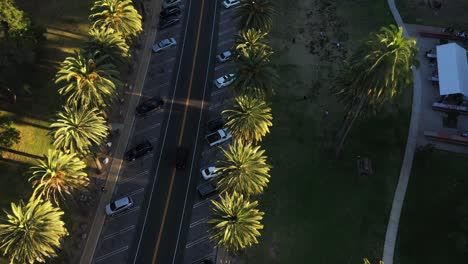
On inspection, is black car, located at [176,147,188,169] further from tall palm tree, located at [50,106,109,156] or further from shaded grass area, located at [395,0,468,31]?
shaded grass area, located at [395,0,468,31]

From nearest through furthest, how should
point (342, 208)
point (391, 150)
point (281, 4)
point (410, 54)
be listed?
point (410, 54)
point (342, 208)
point (391, 150)
point (281, 4)

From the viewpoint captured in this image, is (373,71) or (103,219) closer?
(373,71)

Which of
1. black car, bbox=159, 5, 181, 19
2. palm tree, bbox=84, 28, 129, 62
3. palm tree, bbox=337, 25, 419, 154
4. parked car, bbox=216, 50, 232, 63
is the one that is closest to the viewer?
palm tree, bbox=337, 25, 419, 154

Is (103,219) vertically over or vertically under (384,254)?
over

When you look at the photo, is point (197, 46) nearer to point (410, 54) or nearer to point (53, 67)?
point (53, 67)

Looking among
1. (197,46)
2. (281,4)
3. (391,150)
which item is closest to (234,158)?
(391,150)

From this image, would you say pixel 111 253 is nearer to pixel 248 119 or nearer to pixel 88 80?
pixel 88 80

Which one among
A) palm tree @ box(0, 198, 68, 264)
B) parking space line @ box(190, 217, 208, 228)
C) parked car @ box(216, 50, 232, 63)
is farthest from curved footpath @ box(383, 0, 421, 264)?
palm tree @ box(0, 198, 68, 264)

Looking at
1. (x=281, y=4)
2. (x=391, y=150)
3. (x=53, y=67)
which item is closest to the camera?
(x=391, y=150)
